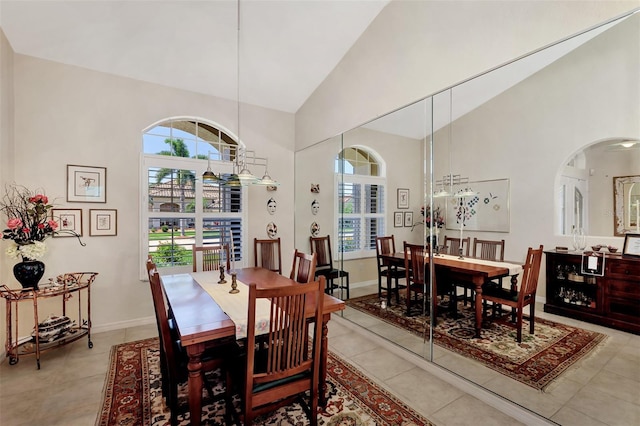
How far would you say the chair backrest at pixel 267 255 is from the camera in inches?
178

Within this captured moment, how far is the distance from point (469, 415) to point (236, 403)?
5.59 ft

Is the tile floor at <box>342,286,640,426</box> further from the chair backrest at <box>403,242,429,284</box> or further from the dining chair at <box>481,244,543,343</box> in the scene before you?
the chair backrest at <box>403,242,429,284</box>

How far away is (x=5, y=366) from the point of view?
9.02ft

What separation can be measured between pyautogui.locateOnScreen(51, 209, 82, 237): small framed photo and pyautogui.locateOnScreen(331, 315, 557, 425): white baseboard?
364cm

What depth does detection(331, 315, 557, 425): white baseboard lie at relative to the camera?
79.4 inches

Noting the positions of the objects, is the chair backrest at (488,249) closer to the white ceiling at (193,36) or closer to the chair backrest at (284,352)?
the chair backrest at (284,352)

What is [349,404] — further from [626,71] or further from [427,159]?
[626,71]

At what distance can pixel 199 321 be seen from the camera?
187 centimetres

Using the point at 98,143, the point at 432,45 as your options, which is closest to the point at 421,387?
the point at 432,45

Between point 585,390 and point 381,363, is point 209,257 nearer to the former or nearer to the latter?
point 381,363

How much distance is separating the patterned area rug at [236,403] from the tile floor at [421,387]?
10 centimetres

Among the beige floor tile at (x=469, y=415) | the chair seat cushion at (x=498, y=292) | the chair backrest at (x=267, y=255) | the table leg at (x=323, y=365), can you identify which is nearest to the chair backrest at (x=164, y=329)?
the table leg at (x=323, y=365)

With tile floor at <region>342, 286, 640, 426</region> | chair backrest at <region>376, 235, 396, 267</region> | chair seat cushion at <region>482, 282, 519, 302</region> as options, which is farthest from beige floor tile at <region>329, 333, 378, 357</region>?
chair seat cushion at <region>482, 282, 519, 302</region>

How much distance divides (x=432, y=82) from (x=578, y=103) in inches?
43.8
